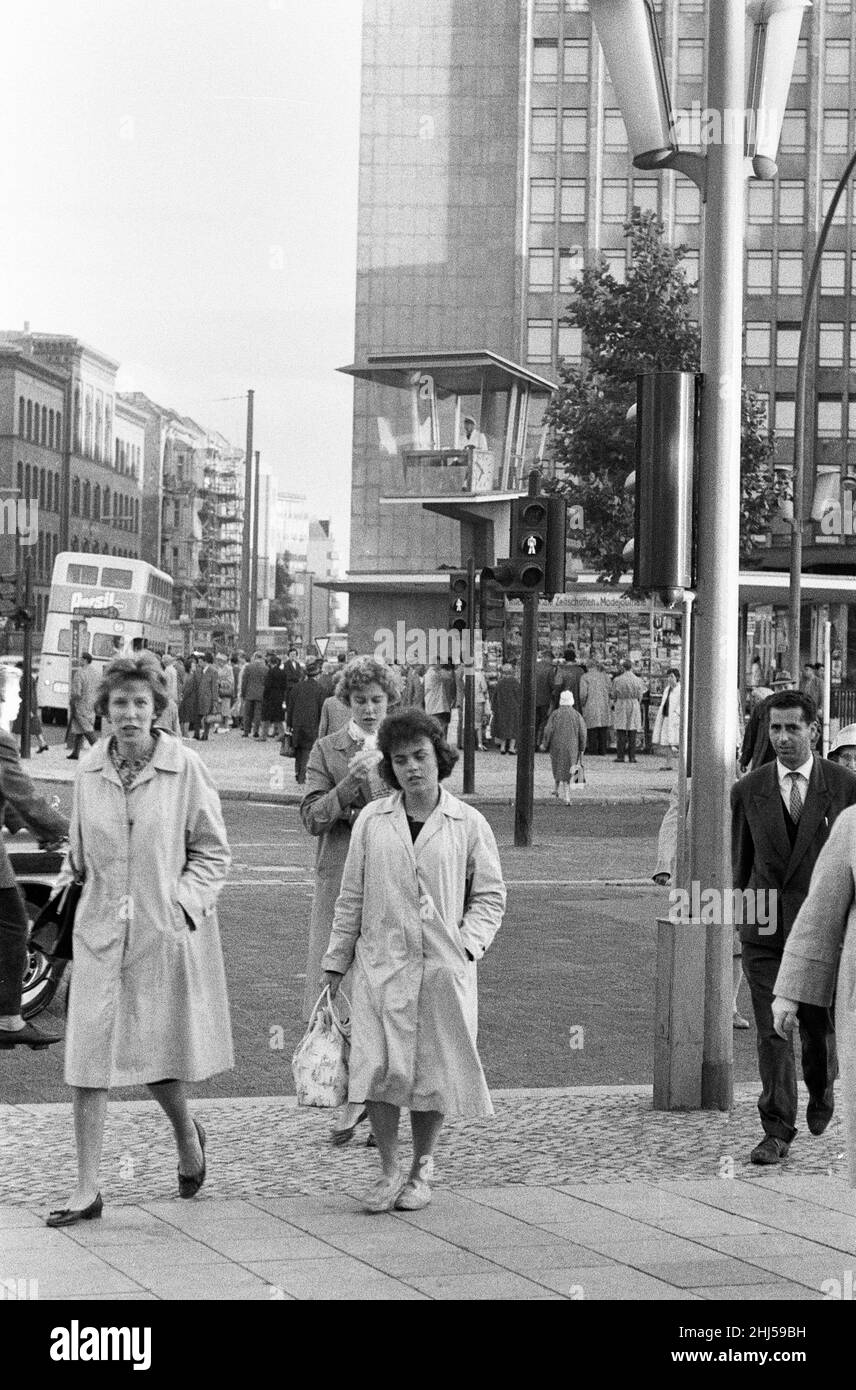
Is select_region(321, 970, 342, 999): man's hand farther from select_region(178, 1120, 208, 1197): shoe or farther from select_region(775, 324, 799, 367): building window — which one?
select_region(775, 324, 799, 367): building window

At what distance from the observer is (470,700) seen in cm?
2594

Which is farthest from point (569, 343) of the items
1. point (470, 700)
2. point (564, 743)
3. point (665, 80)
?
point (665, 80)

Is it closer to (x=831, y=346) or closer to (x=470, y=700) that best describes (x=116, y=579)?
(x=470, y=700)

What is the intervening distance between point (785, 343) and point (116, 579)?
26860mm

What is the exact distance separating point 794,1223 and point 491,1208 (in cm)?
91

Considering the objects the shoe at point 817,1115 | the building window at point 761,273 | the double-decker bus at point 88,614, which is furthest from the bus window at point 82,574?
the shoe at point 817,1115

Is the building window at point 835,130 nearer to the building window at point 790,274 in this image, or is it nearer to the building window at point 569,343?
the building window at point 790,274

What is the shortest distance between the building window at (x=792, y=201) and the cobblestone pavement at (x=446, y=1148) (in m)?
57.6

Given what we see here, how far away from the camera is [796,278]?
206ft

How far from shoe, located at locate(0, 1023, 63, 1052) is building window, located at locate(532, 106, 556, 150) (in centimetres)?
5779

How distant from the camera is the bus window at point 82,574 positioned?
145 ft

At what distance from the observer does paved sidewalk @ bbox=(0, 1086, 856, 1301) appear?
5.35 m

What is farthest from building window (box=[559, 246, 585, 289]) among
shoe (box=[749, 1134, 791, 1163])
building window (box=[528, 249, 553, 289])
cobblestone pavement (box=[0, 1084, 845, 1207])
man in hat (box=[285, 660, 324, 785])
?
shoe (box=[749, 1134, 791, 1163])

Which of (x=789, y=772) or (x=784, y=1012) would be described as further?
(x=789, y=772)
